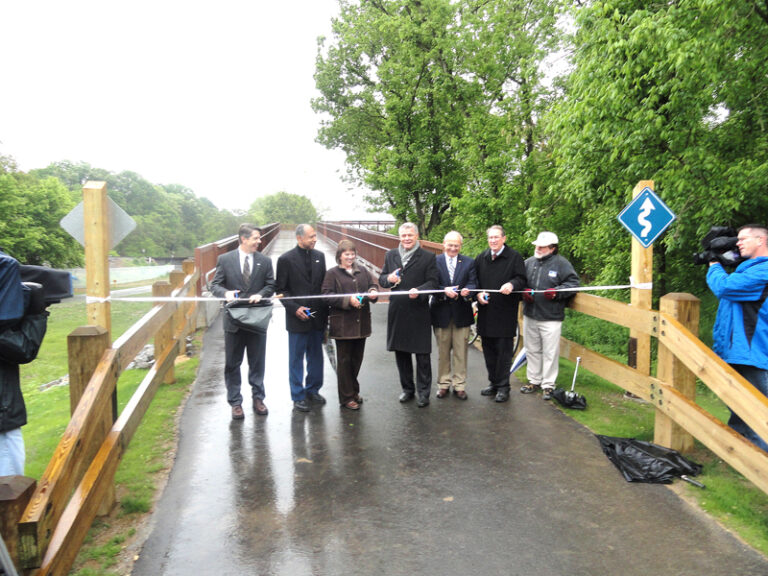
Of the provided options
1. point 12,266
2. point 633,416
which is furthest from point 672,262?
point 12,266

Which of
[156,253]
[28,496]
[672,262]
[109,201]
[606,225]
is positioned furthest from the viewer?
[156,253]

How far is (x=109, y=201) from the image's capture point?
14.7 ft

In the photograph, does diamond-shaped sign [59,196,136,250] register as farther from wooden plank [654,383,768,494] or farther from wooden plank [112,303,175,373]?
wooden plank [654,383,768,494]

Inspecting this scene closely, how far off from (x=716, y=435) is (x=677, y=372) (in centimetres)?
80

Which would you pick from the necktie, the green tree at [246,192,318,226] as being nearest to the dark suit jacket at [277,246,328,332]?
the necktie

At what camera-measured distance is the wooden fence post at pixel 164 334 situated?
22.2 ft

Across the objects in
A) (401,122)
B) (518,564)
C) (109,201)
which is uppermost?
(401,122)

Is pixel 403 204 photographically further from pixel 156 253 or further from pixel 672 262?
pixel 156 253

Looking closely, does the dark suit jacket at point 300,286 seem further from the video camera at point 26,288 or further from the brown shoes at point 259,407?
the video camera at point 26,288

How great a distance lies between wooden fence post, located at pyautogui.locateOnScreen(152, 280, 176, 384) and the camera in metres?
6.77

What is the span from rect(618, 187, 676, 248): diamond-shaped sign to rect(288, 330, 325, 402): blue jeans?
3224mm

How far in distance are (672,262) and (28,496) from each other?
9258 millimetres

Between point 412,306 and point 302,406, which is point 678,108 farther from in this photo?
point 302,406

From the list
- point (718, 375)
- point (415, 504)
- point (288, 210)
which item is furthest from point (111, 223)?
point (288, 210)
